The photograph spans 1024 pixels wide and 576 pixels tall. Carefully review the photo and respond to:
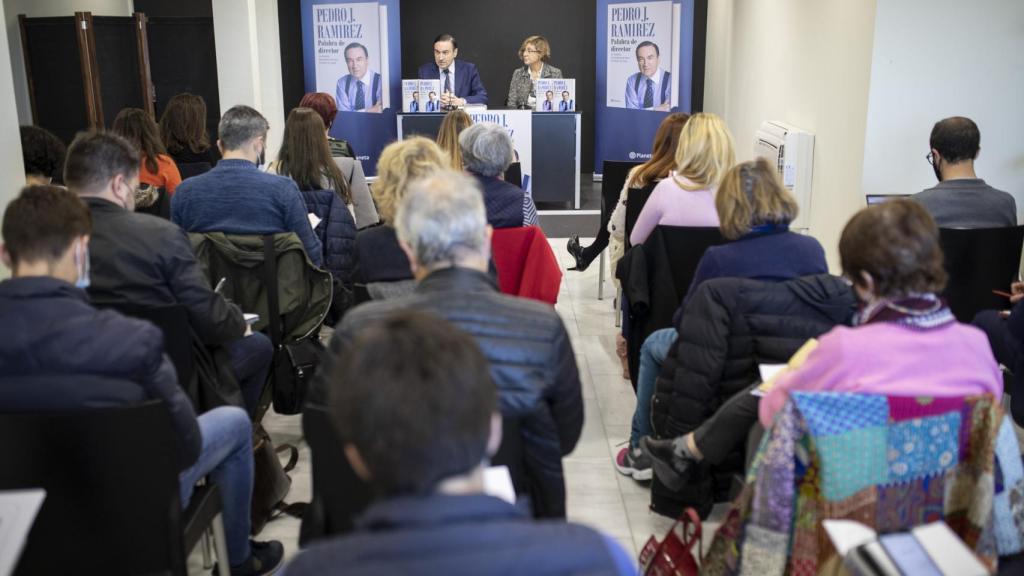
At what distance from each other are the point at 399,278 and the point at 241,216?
3.01 ft

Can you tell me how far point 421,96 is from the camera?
8.92m

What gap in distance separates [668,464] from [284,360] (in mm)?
1528

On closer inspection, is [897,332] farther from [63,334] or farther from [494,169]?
[494,169]

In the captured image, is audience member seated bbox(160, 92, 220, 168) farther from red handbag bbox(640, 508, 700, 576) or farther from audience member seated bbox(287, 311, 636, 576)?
audience member seated bbox(287, 311, 636, 576)

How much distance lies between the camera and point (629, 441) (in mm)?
3842

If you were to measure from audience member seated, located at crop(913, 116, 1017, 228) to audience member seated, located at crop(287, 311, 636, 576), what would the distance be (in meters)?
3.20

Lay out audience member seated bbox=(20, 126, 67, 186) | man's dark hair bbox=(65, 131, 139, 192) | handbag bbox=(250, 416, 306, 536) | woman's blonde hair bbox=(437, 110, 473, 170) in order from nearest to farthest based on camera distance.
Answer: man's dark hair bbox=(65, 131, 139, 192) → handbag bbox=(250, 416, 306, 536) → audience member seated bbox=(20, 126, 67, 186) → woman's blonde hair bbox=(437, 110, 473, 170)

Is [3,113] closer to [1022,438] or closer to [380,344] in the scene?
[380,344]

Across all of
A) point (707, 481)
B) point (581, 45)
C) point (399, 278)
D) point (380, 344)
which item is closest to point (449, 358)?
point (380, 344)

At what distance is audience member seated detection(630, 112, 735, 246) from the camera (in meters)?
3.90

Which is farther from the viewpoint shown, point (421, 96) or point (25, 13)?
point (421, 96)

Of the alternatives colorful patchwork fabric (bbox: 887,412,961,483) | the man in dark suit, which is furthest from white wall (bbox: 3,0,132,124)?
colorful patchwork fabric (bbox: 887,412,961,483)

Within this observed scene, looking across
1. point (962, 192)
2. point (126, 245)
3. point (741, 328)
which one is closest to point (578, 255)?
point (962, 192)

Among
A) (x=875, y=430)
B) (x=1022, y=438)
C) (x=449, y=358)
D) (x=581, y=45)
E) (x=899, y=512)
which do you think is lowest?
(x=1022, y=438)
